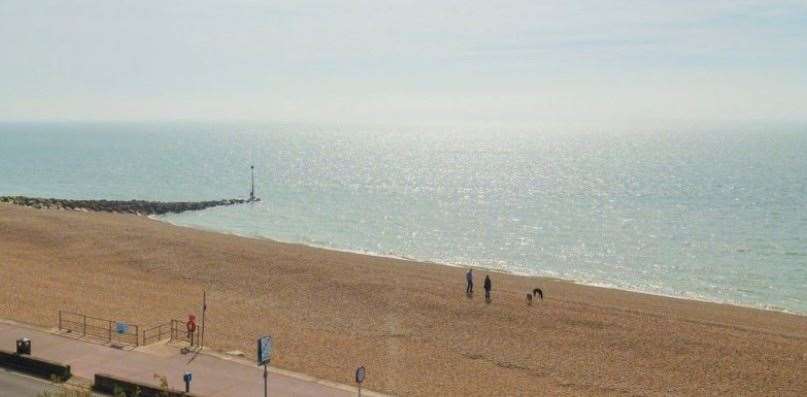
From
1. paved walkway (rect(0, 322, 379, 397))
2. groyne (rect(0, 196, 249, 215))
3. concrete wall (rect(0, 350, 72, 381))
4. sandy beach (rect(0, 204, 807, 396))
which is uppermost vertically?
concrete wall (rect(0, 350, 72, 381))

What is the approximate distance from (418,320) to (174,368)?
992 cm

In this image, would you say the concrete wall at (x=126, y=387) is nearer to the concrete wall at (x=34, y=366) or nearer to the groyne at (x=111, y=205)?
the concrete wall at (x=34, y=366)

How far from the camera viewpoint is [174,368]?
60.0ft

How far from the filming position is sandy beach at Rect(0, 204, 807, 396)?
66.0 ft

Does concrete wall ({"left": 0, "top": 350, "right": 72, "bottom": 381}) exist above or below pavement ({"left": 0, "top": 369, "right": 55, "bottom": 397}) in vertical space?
above

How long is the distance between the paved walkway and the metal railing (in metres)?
0.69

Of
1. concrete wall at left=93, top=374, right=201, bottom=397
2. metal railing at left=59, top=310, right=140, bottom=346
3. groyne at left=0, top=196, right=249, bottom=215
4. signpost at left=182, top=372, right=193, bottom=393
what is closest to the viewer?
concrete wall at left=93, top=374, right=201, bottom=397

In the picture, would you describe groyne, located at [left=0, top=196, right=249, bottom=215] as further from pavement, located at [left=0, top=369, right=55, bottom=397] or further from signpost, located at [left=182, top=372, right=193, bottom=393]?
signpost, located at [left=182, top=372, right=193, bottom=393]

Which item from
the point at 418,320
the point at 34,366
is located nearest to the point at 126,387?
the point at 34,366

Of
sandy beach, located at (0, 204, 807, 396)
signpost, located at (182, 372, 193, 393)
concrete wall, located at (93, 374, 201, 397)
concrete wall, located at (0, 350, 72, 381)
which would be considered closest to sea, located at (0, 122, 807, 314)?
sandy beach, located at (0, 204, 807, 396)

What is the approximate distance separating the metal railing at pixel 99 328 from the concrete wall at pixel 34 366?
276 centimetres

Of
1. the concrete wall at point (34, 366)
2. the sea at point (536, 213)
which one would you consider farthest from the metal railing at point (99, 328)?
the sea at point (536, 213)

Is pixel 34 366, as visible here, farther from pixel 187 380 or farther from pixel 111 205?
pixel 111 205

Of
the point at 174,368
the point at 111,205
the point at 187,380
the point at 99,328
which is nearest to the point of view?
the point at 187,380
